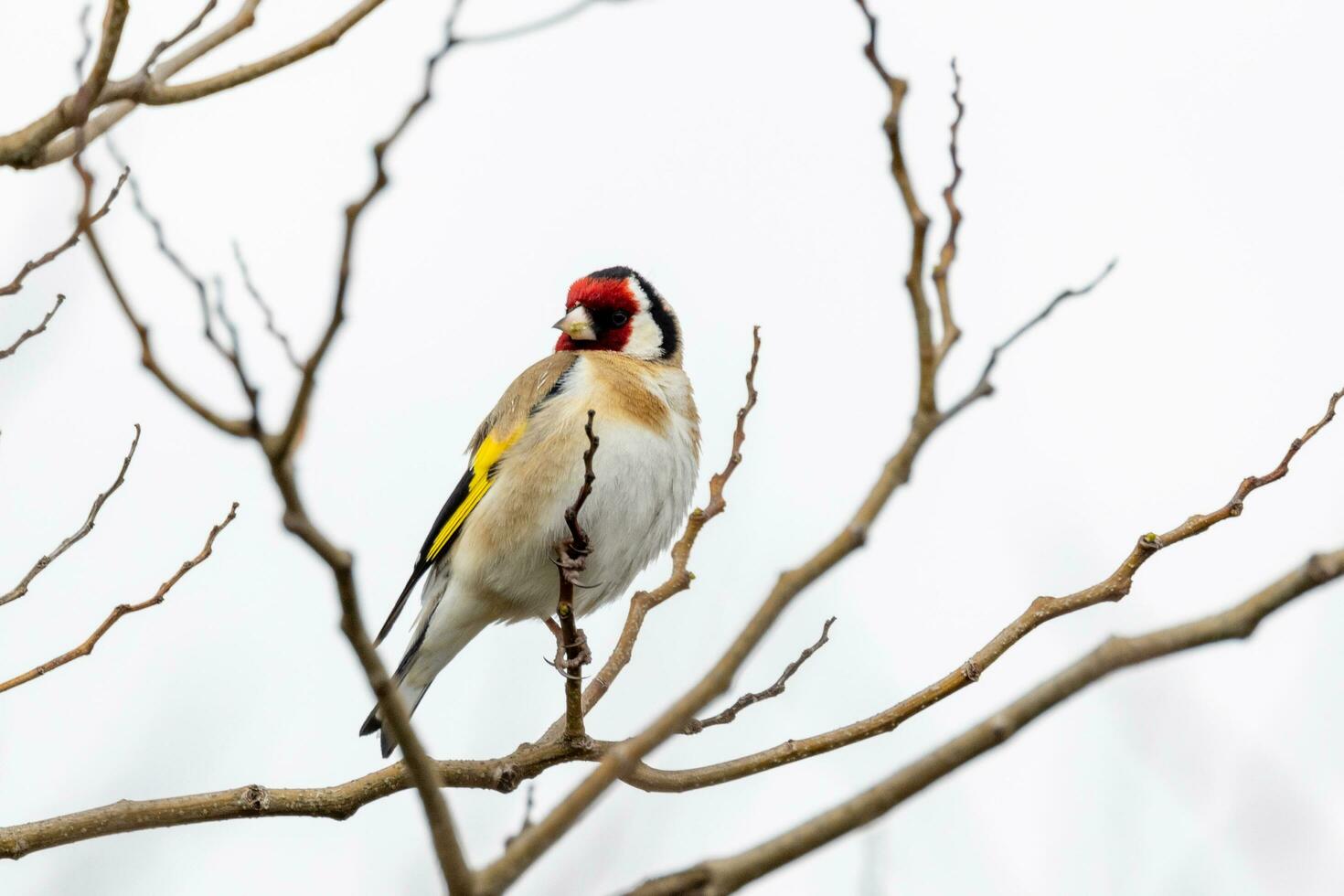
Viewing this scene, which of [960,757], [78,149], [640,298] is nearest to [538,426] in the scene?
[640,298]

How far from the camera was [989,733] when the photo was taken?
2.17 m

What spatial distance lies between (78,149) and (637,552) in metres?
3.76

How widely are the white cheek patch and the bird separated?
0.41 m

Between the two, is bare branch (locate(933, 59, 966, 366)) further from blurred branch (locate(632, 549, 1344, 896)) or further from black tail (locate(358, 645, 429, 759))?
black tail (locate(358, 645, 429, 759))

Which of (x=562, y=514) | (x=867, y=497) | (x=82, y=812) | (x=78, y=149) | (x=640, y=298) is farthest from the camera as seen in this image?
(x=640, y=298)

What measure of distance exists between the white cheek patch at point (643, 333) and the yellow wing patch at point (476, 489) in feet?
2.98

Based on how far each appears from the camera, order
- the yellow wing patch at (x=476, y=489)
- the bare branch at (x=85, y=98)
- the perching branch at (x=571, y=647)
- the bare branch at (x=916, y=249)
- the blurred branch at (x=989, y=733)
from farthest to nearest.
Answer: the yellow wing patch at (x=476, y=489), the perching branch at (x=571, y=647), the bare branch at (x=85, y=98), the bare branch at (x=916, y=249), the blurred branch at (x=989, y=733)

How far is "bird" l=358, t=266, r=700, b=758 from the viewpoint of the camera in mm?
5891

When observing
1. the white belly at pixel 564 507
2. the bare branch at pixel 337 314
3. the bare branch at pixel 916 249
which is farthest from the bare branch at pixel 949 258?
the white belly at pixel 564 507

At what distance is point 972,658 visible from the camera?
3.96 meters

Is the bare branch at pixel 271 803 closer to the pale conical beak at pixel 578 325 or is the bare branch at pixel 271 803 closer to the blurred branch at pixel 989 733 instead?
the blurred branch at pixel 989 733

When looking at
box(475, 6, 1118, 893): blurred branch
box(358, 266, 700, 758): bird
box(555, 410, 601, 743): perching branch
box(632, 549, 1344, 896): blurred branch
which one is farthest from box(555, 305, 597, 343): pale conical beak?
box(632, 549, 1344, 896): blurred branch

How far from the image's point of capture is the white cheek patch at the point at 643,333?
22.8 ft

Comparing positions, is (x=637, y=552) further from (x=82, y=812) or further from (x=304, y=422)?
(x=304, y=422)
